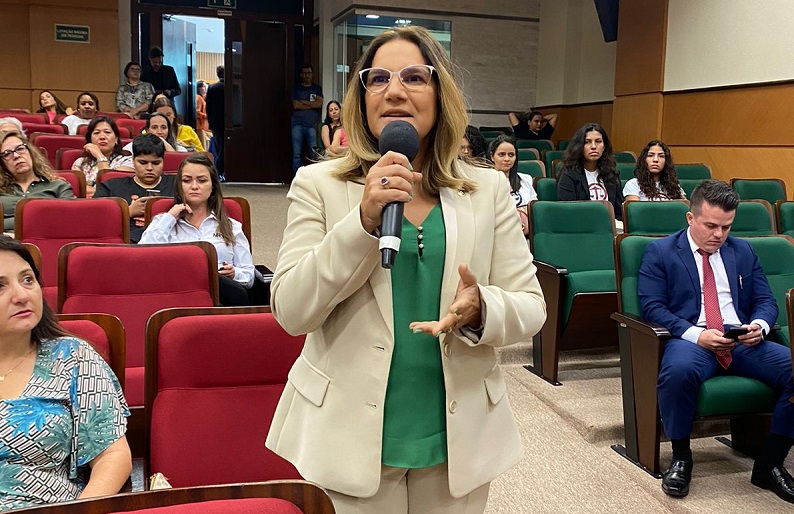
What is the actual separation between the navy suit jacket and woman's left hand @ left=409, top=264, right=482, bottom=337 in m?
2.19

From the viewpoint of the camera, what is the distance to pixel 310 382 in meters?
1.20

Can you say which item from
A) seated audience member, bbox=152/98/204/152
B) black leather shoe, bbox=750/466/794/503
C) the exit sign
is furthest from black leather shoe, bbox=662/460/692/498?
the exit sign

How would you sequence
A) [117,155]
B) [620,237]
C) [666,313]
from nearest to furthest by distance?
[666,313], [620,237], [117,155]

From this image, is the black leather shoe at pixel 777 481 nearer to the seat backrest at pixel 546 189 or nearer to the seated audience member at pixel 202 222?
the seated audience member at pixel 202 222

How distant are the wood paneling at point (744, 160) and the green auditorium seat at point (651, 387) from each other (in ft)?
13.6

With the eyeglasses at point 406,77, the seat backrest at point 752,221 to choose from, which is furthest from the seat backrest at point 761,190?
the eyeglasses at point 406,77

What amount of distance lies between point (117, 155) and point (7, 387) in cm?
456

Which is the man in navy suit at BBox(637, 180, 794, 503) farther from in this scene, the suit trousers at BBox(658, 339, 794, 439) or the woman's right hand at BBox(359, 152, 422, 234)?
the woman's right hand at BBox(359, 152, 422, 234)

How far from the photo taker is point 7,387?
167 centimetres

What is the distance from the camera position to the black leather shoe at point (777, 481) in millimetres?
2881

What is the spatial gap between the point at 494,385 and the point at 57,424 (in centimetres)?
100

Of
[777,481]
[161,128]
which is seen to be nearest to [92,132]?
[161,128]

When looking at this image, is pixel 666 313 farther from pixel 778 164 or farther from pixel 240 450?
pixel 778 164

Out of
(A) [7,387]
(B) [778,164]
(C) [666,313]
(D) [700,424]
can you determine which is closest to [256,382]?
(A) [7,387]
